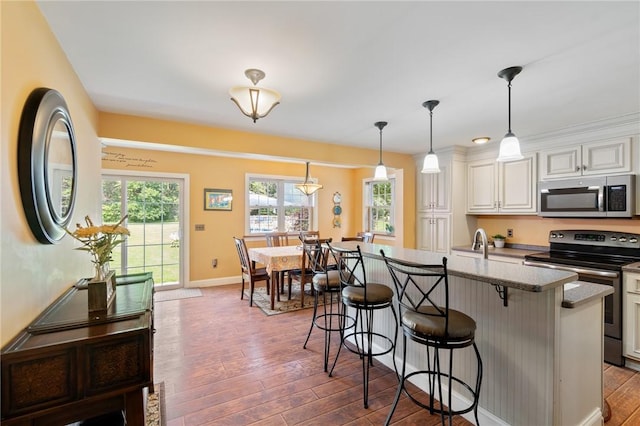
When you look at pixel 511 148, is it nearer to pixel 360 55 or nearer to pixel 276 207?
pixel 360 55

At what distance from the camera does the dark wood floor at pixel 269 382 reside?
6.46ft

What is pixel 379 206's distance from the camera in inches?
250

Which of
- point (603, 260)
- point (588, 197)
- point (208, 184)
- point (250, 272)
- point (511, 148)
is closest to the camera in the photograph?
point (511, 148)

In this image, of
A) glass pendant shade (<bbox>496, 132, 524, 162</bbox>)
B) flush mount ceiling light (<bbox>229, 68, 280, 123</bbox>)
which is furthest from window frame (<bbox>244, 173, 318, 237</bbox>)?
glass pendant shade (<bbox>496, 132, 524, 162</bbox>)

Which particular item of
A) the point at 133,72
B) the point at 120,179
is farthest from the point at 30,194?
the point at 120,179

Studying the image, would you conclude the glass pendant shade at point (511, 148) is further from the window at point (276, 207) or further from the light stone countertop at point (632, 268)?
the window at point (276, 207)

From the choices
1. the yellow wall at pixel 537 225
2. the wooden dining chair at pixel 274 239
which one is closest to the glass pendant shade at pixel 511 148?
the yellow wall at pixel 537 225

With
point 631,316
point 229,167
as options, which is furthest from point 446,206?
point 229,167

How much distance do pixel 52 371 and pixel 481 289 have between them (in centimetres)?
226

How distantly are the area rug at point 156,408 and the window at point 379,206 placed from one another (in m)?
4.70

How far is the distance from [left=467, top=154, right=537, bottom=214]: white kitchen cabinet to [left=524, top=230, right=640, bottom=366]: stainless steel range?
20.7 inches

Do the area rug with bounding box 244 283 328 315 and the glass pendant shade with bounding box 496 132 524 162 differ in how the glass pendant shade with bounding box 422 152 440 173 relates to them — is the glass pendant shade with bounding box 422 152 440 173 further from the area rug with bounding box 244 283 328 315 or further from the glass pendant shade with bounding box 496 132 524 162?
the area rug with bounding box 244 283 328 315

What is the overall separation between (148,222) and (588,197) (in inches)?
240

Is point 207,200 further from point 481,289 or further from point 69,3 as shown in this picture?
point 481,289
